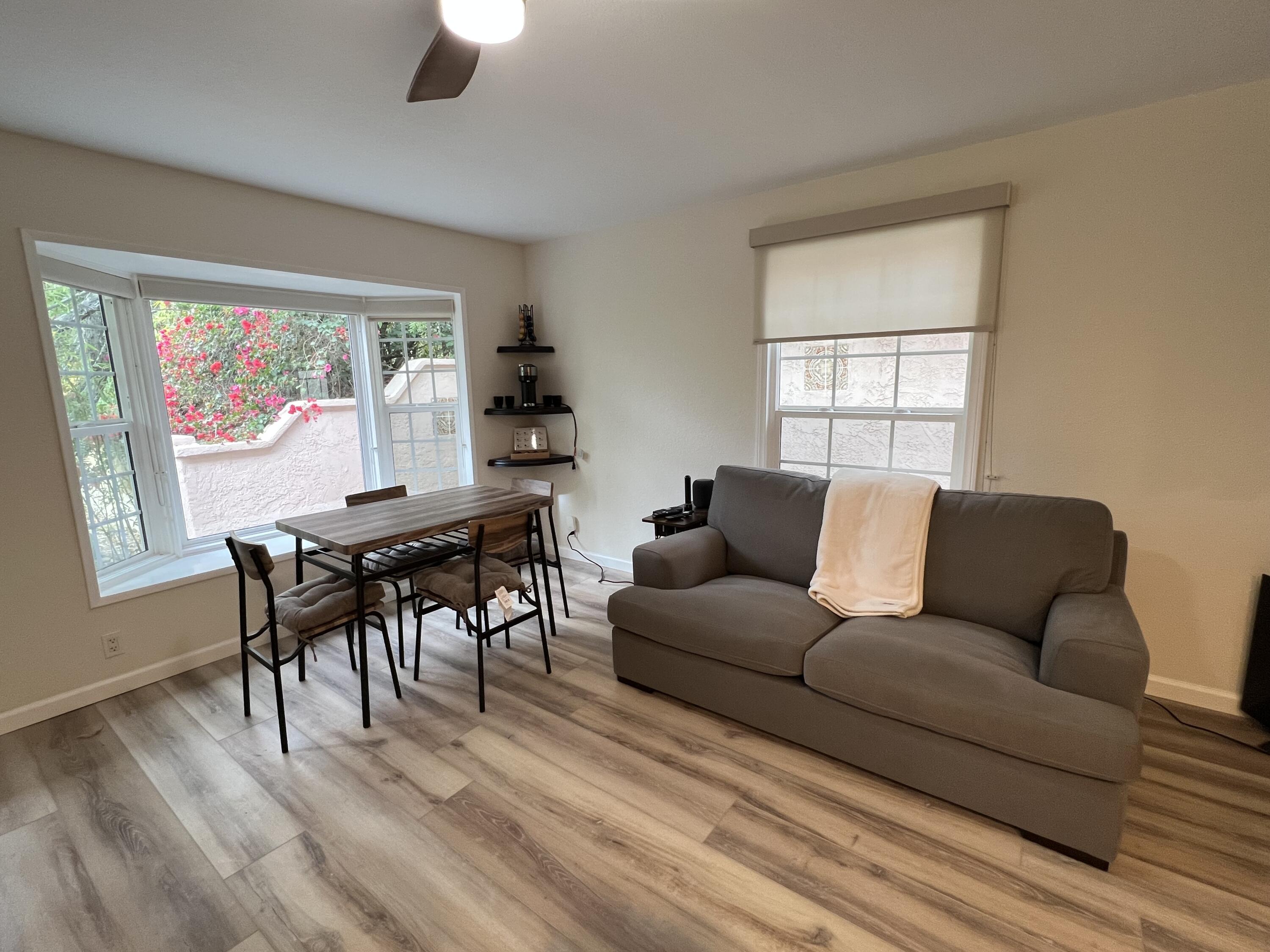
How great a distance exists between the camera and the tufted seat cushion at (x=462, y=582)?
2.51 m

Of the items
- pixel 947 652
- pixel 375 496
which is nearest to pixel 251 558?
pixel 375 496

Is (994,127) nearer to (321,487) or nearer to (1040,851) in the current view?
(1040,851)

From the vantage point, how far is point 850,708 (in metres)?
1.95

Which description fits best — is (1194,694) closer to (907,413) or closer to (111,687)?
(907,413)

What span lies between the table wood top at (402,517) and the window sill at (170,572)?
1.70 ft

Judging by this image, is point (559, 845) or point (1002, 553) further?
point (1002, 553)

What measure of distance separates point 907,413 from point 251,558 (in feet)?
10.1

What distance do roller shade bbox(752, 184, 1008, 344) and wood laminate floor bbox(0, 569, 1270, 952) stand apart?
6.51ft

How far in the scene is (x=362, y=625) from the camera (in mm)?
2297

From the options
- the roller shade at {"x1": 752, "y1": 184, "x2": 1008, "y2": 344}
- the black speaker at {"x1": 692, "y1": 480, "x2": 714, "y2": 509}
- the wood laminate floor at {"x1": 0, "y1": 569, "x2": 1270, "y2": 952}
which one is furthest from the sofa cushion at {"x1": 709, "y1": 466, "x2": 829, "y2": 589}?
the roller shade at {"x1": 752, "y1": 184, "x2": 1008, "y2": 344}

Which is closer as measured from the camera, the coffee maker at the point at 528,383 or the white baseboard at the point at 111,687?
the white baseboard at the point at 111,687

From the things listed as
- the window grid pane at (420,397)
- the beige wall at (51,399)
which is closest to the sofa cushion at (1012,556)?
the window grid pane at (420,397)

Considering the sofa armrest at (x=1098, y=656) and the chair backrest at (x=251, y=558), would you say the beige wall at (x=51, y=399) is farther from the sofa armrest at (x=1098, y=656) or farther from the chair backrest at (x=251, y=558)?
the sofa armrest at (x=1098, y=656)

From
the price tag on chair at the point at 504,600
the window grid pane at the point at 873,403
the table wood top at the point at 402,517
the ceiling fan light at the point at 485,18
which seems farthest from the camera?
the window grid pane at the point at 873,403
